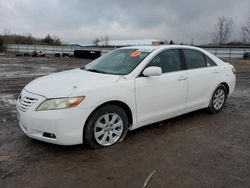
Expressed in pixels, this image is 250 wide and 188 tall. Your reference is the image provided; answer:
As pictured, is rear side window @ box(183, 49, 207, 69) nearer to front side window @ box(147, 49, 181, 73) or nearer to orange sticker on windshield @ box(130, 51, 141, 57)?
front side window @ box(147, 49, 181, 73)

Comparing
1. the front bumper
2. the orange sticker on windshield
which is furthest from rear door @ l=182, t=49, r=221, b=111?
the front bumper

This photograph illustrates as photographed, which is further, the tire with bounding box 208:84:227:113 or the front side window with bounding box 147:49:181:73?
the tire with bounding box 208:84:227:113

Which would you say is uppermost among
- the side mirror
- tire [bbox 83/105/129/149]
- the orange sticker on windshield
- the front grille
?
the orange sticker on windshield

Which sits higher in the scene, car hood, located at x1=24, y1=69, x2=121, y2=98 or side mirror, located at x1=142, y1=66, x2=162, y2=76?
side mirror, located at x1=142, y1=66, x2=162, y2=76

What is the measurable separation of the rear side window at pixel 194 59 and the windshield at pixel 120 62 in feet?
3.10

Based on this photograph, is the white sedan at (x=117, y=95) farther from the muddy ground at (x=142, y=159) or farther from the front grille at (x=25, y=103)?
the muddy ground at (x=142, y=159)

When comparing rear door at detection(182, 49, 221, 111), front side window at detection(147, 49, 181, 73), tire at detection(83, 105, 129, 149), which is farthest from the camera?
rear door at detection(182, 49, 221, 111)

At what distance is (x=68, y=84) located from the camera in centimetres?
319

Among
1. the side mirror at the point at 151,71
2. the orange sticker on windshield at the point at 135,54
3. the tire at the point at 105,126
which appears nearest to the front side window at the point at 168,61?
the side mirror at the point at 151,71

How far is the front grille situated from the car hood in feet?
0.40

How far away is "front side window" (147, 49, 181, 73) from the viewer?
12.8 ft

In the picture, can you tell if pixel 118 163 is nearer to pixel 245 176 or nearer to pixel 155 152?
pixel 155 152

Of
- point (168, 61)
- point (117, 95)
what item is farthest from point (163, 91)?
point (117, 95)

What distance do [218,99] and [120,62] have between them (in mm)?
2517
